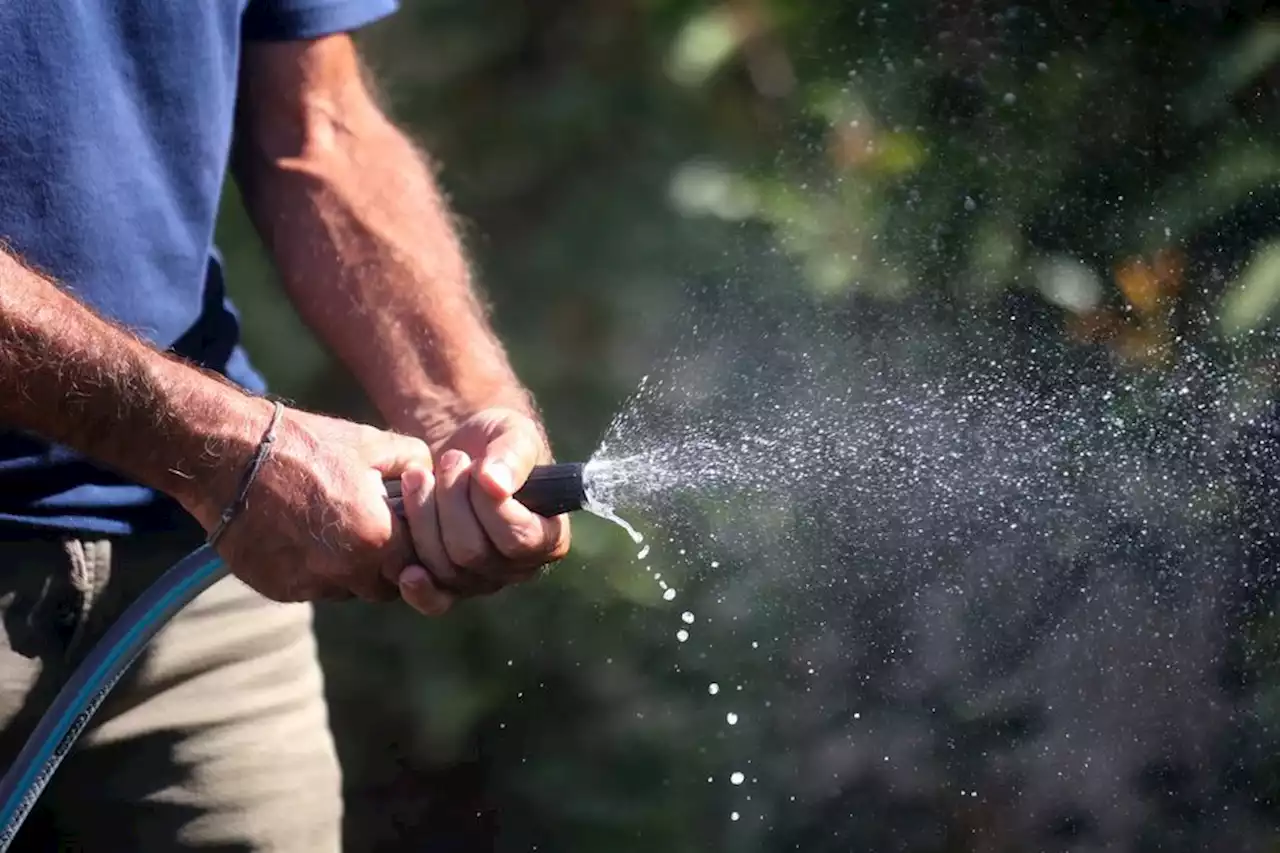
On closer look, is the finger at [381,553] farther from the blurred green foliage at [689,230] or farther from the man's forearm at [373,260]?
the blurred green foliage at [689,230]

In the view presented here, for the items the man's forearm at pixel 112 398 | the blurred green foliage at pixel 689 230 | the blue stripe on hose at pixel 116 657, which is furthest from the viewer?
the blurred green foliage at pixel 689 230

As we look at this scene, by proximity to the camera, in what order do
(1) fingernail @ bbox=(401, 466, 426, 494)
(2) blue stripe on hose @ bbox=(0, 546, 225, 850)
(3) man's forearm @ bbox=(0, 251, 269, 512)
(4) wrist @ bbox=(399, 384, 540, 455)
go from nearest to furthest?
(3) man's forearm @ bbox=(0, 251, 269, 512) < (1) fingernail @ bbox=(401, 466, 426, 494) < (2) blue stripe on hose @ bbox=(0, 546, 225, 850) < (4) wrist @ bbox=(399, 384, 540, 455)

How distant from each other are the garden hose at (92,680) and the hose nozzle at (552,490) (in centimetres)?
26

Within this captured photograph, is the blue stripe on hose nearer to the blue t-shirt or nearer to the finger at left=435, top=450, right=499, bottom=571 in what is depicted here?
the blue t-shirt

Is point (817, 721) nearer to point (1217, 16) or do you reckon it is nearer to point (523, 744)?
point (523, 744)

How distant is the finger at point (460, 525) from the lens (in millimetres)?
1630

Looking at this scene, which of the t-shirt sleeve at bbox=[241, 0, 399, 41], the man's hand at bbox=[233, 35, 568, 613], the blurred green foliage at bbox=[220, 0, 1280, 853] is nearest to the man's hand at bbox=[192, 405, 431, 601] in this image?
the man's hand at bbox=[233, 35, 568, 613]

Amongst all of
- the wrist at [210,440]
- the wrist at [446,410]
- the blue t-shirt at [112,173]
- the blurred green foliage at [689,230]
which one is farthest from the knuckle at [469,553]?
the blurred green foliage at [689,230]

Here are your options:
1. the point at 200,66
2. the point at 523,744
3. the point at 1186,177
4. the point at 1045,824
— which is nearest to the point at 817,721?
the point at 1045,824

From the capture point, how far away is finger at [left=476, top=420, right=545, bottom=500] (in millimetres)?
1622

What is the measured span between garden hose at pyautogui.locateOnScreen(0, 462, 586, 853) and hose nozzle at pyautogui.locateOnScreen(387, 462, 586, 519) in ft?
0.86

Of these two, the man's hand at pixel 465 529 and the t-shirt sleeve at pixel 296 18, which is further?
the t-shirt sleeve at pixel 296 18

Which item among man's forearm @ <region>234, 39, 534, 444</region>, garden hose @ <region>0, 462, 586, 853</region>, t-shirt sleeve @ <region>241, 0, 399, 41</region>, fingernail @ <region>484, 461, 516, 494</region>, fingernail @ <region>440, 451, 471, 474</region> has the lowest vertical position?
garden hose @ <region>0, 462, 586, 853</region>

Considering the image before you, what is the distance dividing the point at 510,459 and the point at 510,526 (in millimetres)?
96
